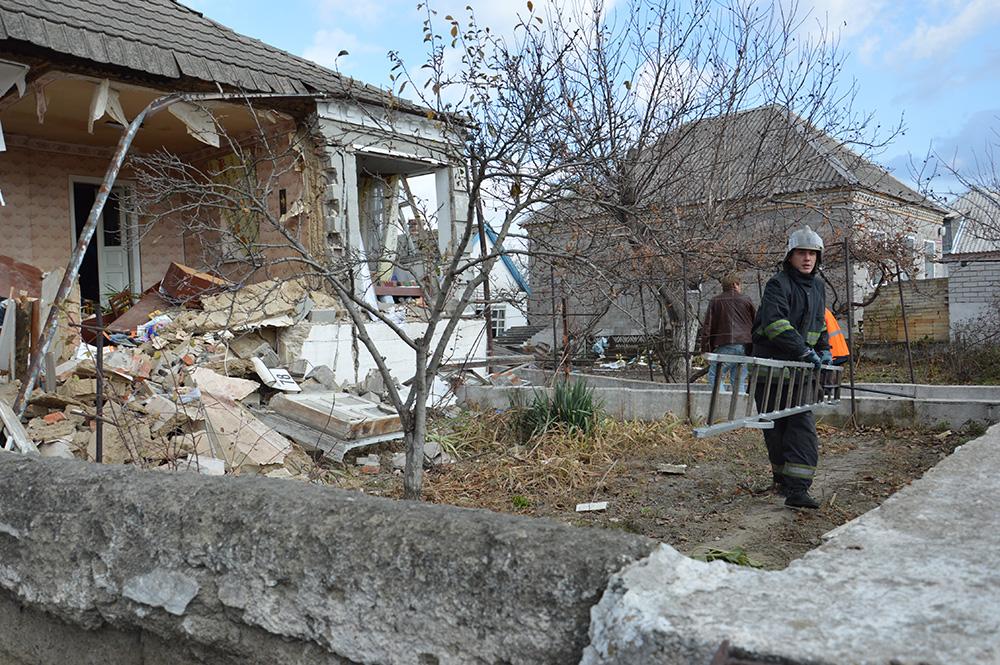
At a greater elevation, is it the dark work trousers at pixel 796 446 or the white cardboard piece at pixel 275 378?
the white cardboard piece at pixel 275 378

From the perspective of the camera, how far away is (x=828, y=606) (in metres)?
1.53

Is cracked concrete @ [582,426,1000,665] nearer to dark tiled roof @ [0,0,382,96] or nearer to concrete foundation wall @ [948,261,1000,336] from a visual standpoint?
dark tiled roof @ [0,0,382,96]

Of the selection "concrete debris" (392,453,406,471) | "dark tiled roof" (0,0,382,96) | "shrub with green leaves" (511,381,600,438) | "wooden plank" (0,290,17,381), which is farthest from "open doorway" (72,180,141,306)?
"shrub with green leaves" (511,381,600,438)

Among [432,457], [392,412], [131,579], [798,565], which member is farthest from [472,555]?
[392,412]

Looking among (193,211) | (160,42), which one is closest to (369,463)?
(160,42)

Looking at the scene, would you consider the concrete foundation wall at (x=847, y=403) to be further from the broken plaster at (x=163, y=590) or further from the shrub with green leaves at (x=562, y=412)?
the broken plaster at (x=163, y=590)

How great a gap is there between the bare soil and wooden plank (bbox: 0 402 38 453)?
2189mm

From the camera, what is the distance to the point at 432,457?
7.00 m

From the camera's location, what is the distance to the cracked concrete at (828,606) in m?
1.36

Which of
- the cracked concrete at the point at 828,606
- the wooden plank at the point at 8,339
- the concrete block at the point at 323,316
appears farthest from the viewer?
the concrete block at the point at 323,316

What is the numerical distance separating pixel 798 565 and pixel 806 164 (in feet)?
36.7

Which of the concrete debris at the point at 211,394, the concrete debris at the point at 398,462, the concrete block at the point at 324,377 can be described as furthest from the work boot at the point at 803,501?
the concrete block at the point at 324,377

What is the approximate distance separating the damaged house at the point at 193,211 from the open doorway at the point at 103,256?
0.03 m

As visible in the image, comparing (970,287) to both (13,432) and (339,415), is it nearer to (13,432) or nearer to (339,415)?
(339,415)
